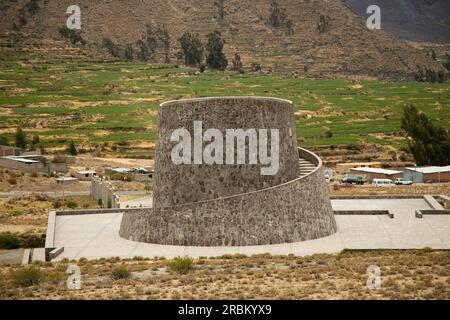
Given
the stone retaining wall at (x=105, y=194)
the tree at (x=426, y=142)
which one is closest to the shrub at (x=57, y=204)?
the stone retaining wall at (x=105, y=194)

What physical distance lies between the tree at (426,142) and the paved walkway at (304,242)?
25578 millimetres

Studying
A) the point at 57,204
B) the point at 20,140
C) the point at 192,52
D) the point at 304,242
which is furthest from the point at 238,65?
the point at 304,242

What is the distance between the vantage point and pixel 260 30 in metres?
139

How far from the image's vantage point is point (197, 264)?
21641mm

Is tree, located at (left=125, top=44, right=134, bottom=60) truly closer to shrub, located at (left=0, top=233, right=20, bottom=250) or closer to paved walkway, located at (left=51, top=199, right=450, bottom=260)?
paved walkway, located at (left=51, top=199, right=450, bottom=260)

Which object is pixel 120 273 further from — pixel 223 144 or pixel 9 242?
pixel 9 242

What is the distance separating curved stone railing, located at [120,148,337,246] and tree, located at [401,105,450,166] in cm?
3289

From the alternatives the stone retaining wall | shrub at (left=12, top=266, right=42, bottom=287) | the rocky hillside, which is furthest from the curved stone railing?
the rocky hillside

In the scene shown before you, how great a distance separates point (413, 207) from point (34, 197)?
1994 centimetres

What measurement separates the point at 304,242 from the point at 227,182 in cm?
256

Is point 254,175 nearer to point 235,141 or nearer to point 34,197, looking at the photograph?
point 235,141

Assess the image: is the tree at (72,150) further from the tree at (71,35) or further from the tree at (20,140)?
the tree at (71,35)

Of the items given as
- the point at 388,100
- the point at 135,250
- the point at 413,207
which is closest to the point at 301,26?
the point at 388,100

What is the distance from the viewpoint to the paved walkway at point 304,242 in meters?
23.6
